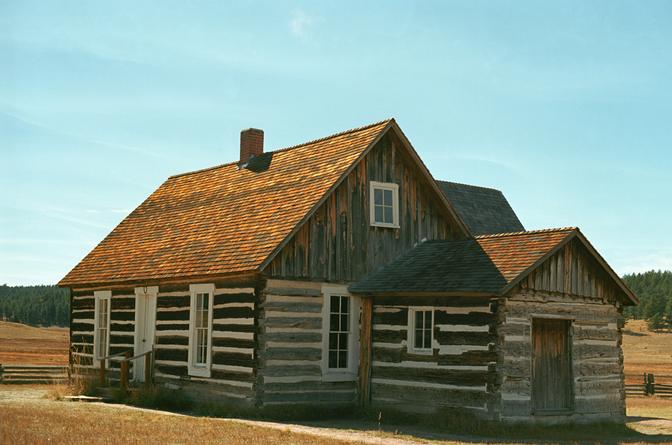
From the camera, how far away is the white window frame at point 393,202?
2216 centimetres

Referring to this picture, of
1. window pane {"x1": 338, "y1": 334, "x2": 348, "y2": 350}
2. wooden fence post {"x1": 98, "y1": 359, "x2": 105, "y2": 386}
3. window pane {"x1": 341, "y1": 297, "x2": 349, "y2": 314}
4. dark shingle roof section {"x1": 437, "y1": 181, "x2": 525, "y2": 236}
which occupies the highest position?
dark shingle roof section {"x1": 437, "y1": 181, "x2": 525, "y2": 236}

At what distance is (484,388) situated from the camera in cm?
1803

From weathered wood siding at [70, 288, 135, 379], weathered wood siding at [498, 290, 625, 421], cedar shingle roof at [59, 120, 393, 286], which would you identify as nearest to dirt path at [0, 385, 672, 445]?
weathered wood siding at [498, 290, 625, 421]

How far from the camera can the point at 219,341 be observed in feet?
69.2

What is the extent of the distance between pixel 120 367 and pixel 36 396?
2.41 metres

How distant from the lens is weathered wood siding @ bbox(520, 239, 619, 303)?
18797mm

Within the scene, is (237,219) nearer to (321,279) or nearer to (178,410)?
(321,279)

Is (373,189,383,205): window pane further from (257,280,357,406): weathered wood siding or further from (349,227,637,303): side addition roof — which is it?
A: (257,280,357,406): weathered wood siding

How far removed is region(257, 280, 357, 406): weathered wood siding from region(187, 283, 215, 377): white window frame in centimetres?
207

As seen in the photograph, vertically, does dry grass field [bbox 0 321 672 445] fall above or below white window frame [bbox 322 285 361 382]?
below

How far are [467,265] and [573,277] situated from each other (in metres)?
2.32

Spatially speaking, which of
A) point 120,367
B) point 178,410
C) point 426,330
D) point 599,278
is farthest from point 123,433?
point 599,278

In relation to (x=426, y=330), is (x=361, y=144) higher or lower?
higher

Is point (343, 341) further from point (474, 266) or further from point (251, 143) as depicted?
point (251, 143)
